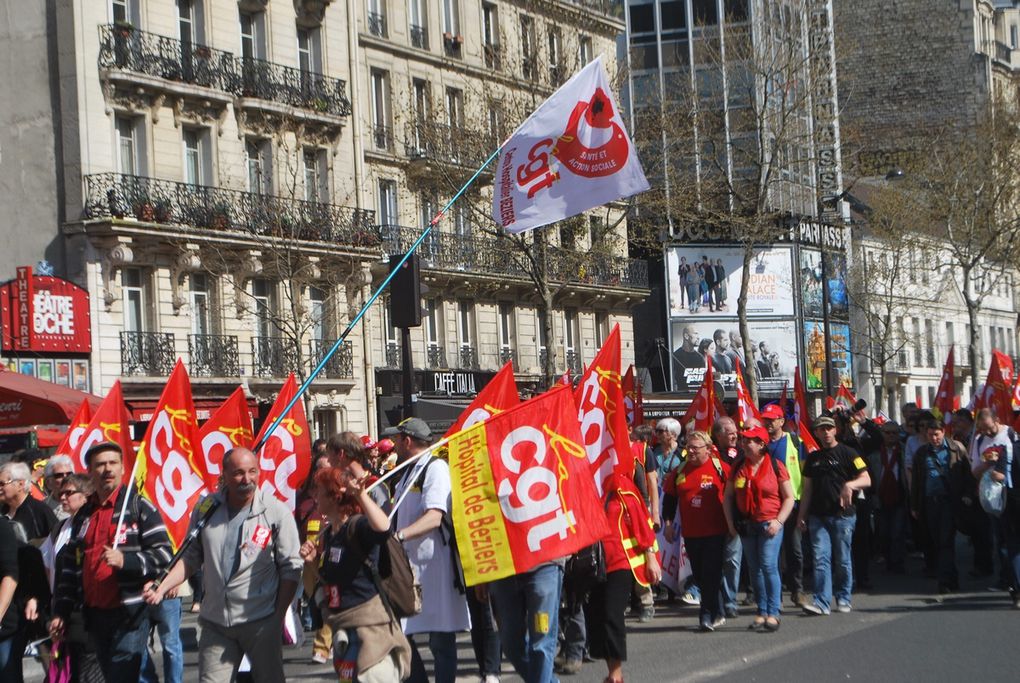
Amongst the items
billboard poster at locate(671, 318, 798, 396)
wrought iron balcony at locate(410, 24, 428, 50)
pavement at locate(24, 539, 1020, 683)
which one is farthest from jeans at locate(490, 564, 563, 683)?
billboard poster at locate(671, 318, 798, 396)

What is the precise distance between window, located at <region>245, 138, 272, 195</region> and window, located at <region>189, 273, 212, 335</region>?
2.36m

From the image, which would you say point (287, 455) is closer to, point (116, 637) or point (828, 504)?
point (828, 504)

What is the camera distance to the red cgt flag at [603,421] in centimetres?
1102

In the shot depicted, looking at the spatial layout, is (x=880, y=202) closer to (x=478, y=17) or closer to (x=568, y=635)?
(x=478, y=17)

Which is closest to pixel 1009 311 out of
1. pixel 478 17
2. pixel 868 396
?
pixel 868 396

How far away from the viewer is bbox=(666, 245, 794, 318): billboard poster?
2152 inches

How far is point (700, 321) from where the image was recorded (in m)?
54.7

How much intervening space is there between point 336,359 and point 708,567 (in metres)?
25.7

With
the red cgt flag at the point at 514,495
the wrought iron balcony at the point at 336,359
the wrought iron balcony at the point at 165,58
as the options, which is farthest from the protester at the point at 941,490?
the wrought iron balcony at the point at 336,359

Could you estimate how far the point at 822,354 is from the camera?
185 feet

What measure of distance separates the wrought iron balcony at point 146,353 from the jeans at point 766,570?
2183 cm

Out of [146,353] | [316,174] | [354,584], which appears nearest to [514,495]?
→ [354,584]

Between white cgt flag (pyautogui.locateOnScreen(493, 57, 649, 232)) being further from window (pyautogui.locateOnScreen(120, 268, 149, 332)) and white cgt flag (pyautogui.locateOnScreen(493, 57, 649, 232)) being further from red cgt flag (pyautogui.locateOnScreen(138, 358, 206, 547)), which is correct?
window (pyautogui.locateOnScreen(120, 268, 149, 332))

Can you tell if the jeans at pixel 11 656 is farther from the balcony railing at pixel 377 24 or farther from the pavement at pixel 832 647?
the balcony railing at pixel 377 24
